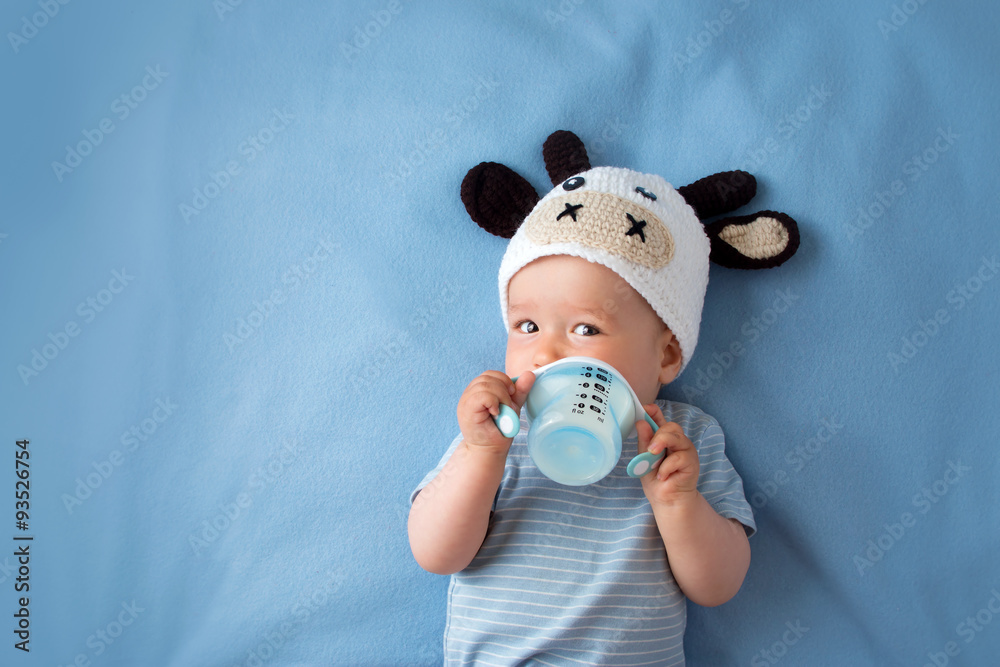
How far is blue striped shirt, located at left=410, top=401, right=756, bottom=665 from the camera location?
4.02 ft

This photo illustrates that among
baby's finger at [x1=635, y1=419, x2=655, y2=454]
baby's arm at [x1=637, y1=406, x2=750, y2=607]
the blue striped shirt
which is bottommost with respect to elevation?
the blue striped shirt

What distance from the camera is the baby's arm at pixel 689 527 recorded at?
3.72 ft

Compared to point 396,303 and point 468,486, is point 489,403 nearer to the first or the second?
point 468,486

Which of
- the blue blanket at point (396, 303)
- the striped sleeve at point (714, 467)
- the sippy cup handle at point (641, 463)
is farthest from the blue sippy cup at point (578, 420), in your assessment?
the blue blanket at point (396, 303)

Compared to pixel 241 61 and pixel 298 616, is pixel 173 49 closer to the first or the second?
pixel 241 61

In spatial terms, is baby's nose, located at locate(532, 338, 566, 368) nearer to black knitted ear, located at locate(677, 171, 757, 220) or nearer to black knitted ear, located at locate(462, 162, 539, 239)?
black knitted ear, located at locate(462, 162, 539, 239)

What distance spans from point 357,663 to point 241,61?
4.48 ft

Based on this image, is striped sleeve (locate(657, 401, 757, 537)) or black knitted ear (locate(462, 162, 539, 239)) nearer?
striped sleeve (locate(657, 401, 757, 537))

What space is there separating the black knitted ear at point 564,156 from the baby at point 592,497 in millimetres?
97

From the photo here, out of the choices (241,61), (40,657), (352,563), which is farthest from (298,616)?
(241,61)

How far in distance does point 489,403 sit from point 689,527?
44cm

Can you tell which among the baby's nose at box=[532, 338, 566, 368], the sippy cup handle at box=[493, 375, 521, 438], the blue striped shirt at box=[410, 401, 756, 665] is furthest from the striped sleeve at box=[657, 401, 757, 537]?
the sippy cup handle at box=[493, 375, 521, 438]

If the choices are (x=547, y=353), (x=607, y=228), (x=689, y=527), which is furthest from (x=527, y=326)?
(x=689, y=527)

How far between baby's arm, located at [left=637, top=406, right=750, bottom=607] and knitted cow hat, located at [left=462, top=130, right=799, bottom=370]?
249mm
